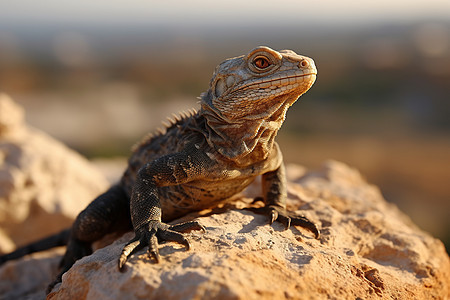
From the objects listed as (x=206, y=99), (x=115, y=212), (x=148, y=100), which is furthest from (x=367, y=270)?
(x=148, y=100)

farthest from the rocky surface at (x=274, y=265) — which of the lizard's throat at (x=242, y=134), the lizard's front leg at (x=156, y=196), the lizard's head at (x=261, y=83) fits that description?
the lizard's head at (x=261, y=83)

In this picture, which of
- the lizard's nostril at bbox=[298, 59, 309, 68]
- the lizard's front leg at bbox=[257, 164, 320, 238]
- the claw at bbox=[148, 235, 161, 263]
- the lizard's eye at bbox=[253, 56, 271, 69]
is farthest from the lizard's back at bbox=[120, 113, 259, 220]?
the lizard's nostril at bbox=[298, 59, 309, 68]

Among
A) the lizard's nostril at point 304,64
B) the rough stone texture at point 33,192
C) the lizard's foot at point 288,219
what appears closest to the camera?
the lizard's nostril at point 304,64

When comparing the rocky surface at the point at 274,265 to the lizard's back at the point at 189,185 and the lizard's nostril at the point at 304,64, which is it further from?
the lizard's nostril at the point at 304,64

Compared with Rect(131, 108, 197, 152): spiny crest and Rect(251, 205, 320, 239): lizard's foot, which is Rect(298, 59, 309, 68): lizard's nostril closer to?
Rect(131, 108, 197, 152): spiny crest

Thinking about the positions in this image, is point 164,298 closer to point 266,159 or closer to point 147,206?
point 147,206
